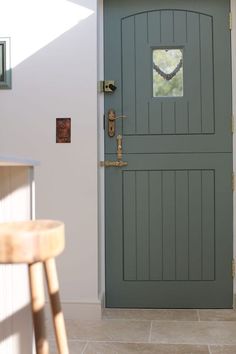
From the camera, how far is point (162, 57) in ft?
11.6

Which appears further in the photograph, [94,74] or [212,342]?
[94,74]

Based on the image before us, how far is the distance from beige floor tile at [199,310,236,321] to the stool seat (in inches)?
86.5

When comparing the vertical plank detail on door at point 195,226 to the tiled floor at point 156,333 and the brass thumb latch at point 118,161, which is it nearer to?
the tiled floor at point 156,333

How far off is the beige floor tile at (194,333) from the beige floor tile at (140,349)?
9 centimetres

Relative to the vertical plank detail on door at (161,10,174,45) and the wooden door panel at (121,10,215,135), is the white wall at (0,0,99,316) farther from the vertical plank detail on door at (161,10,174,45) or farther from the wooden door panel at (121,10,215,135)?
the vertical plank detail on door at (161,10,174,45)

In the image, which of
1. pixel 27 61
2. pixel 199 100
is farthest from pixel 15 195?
pixel 199 100

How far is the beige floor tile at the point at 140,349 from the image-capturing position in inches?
105

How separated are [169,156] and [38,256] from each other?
2352 millimetres

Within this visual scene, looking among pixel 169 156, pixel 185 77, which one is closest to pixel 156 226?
pixel 169 156

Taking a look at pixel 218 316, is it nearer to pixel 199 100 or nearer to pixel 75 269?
pixel 75 269

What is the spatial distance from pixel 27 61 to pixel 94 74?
46cm

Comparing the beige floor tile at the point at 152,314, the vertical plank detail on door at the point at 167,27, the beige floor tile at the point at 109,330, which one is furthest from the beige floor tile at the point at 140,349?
the vertical plank detail on door at the point at 167,27

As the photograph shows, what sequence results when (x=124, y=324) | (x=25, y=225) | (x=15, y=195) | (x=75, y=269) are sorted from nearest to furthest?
(x=25, y=225), (x=15, y=195), (x=124, y=324), (x=75, y=269)

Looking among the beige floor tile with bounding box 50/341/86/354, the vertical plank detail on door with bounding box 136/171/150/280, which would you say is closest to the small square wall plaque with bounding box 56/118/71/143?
the vertical plank detail on door with bounding box 136/171/150/280
